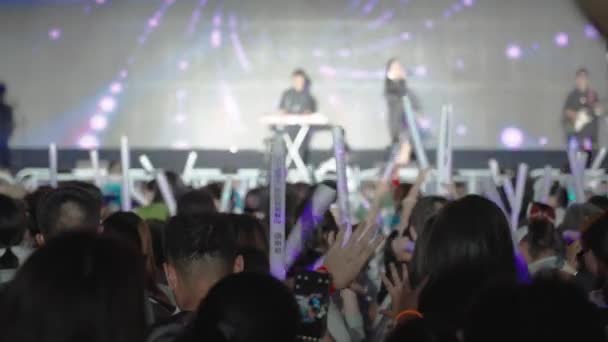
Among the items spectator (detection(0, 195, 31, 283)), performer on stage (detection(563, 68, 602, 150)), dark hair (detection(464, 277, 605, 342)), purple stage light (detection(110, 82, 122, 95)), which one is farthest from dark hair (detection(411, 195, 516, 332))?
purple stage light (detection(110, 82, 122, 95))

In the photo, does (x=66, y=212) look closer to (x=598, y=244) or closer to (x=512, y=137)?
(x=598, y=244)

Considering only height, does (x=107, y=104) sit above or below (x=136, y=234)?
above

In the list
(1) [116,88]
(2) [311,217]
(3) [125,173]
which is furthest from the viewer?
(1) [116,88]

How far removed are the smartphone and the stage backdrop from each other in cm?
1351

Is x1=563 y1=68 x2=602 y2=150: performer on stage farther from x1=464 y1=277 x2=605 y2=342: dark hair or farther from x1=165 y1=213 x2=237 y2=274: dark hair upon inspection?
x1=464 y1=277 x2=605 y2=342: dark hair

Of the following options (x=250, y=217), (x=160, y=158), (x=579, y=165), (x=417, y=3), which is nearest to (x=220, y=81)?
(x=160, y=158)

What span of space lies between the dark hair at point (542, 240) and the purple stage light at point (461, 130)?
39.2 ft

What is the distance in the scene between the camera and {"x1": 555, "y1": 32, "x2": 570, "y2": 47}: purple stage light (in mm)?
16156

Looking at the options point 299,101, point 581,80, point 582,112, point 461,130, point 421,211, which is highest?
point 581,80

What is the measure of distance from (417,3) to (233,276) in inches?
576

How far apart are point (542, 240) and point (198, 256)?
1789 mm

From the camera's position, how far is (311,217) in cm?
307

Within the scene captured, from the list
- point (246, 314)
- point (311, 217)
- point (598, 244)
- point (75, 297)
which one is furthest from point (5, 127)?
point (75, 297)

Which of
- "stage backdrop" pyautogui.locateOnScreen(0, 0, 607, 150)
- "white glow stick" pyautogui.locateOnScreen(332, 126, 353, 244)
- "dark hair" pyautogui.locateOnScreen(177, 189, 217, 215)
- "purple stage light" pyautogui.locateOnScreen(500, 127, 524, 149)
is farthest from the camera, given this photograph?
"stage backdrop" pyautogui.locateOnScreen(0, 0, 607, 150)
